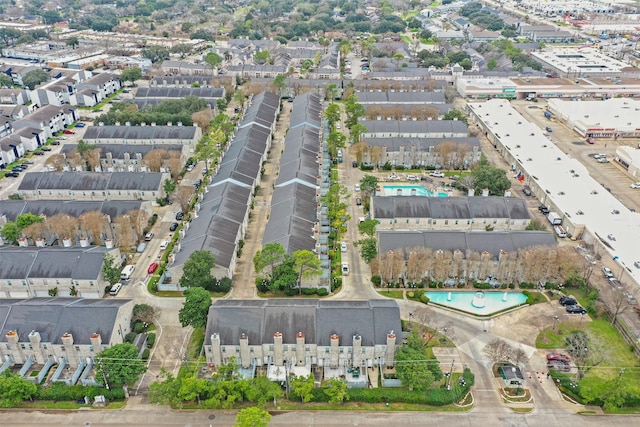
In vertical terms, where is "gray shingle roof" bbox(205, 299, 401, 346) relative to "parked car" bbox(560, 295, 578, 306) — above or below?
above

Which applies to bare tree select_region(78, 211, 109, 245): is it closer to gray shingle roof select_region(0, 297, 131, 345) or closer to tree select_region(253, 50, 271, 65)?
gray shingle roof select_region(0, 297, 131, 345)

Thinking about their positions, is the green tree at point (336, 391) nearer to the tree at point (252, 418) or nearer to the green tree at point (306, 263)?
the tree at point (252, 418)

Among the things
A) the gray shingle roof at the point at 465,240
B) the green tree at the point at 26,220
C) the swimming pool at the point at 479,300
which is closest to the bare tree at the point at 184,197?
the green tree at the point at 26,220

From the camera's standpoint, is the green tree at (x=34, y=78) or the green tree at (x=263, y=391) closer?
the green tree at (x=263, y=391)

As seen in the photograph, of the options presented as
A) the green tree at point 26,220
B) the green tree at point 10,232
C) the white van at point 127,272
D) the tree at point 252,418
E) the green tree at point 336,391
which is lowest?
the green tree at point 336,391

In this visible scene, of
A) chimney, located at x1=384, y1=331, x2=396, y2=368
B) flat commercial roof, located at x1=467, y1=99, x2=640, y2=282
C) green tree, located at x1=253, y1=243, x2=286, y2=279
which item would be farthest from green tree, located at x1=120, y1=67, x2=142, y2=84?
chimney, located at x1=384, y1=331, x2=396, y2=368

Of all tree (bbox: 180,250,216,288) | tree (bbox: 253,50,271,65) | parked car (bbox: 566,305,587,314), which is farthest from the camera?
tree (bbox: 253,50,271,65)

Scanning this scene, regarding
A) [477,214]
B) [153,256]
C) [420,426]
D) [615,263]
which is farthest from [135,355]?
[615,263]

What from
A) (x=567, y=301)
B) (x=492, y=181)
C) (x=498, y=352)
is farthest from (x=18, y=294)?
(x=492, y=181)
